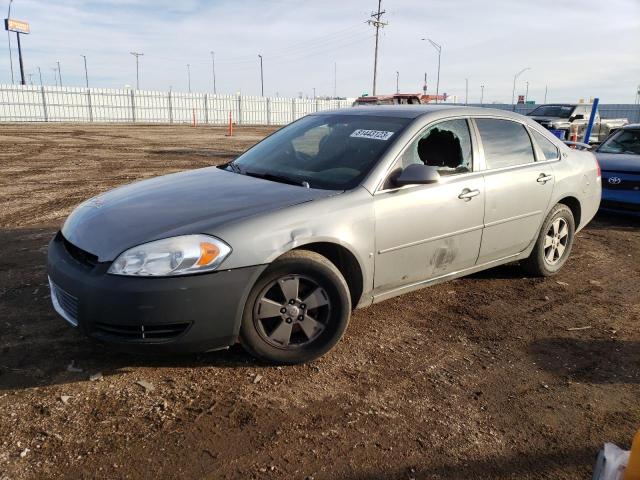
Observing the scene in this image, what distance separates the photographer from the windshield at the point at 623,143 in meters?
8.61

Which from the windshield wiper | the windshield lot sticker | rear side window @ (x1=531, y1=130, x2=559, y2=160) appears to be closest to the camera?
the windshield wiper

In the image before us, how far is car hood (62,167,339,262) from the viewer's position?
3.03 m

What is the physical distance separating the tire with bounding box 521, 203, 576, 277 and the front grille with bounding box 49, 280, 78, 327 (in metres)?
3.93

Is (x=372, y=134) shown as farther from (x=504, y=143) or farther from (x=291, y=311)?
(x=291, y=311)

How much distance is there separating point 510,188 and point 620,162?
4505 millimetres

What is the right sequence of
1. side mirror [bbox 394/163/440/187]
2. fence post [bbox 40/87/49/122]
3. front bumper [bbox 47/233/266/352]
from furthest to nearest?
fence post [bbox 40/87/49/122], side mirror [bbox 394/163/440/187], front bumper [bbox 47/233/266/352]

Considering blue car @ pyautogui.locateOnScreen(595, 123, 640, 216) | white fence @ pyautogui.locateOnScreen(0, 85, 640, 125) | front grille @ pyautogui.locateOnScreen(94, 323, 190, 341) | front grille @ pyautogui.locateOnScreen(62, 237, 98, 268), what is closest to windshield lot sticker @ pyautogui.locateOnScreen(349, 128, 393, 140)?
front grille @ pyautogui.locateOnScreen(94, 323, 190, 341)

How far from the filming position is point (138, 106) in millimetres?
42250

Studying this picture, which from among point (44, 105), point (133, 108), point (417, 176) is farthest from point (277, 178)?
point (133, 108)

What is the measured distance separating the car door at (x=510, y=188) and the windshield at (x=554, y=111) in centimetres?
1601

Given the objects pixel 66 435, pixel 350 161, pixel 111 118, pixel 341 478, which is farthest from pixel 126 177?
pixel 111 118

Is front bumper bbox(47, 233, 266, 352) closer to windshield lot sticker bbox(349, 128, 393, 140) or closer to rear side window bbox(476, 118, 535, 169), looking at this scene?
windshield lot sticker bbox(349, 128, 393, 140)

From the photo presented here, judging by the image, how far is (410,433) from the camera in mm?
2754

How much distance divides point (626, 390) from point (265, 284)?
7.52 feet
